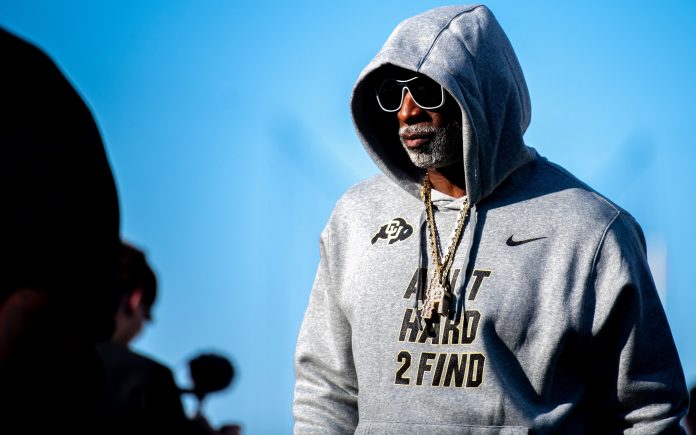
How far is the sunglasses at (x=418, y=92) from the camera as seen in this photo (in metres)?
4.73

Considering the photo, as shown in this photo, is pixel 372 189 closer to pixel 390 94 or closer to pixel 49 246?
pixel 390 94

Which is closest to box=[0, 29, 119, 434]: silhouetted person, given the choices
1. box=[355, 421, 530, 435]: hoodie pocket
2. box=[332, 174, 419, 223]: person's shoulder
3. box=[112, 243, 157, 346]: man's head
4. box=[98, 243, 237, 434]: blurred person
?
box=[98, 243, 237, 434]: blurred person

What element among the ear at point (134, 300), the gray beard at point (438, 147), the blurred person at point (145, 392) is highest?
the gray beard at point (438, 147)

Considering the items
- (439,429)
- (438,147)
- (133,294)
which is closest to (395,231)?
(438,147)

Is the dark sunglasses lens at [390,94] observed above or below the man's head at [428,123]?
above

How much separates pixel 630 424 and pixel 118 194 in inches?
106

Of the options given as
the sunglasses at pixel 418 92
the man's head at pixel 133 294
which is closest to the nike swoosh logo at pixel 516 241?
the sunglasses at pixel 418 92

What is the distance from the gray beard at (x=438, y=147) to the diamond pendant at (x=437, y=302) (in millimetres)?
468

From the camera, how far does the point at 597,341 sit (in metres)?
4.46

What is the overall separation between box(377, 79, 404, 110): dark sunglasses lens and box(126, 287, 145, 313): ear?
1667 millimetres

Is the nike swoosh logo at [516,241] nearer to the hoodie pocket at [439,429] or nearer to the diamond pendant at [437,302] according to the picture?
the diamond pendant at [437,302]

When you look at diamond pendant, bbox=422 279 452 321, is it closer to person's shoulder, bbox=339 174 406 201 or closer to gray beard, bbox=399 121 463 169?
gray beard, bbox=399 121 463 169

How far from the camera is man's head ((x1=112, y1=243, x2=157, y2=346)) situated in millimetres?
5785

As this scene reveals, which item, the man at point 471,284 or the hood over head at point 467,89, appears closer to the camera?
the man at point 471,284
